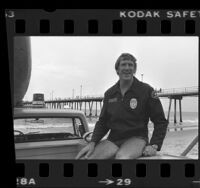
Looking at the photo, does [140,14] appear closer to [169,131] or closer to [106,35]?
[106,35]

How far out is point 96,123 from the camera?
195 inches

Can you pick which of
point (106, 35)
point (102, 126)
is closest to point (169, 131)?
point (102, 126)

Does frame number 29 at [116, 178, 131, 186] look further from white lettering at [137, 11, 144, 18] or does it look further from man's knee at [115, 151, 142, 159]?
white lettering at [137, 11, 144, 18]

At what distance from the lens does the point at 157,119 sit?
4965 mm

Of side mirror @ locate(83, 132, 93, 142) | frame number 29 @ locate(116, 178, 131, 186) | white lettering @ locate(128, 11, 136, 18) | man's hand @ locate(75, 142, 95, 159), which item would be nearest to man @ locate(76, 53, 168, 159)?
man's hand @ locate(75, 142, 95, 159)

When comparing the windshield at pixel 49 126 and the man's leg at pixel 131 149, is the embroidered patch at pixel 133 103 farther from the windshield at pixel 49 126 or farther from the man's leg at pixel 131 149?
the windshield at pixel 49 126

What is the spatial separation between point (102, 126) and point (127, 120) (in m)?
0.34

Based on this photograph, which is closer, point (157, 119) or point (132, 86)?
point (132, 86)

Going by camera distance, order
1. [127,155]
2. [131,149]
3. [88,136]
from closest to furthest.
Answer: [127,155] → [131,149] → [88,136]

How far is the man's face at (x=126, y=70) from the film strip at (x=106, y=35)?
0.36m

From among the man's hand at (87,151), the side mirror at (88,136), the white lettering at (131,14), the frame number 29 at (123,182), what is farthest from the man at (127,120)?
the white lettering at (131,14)

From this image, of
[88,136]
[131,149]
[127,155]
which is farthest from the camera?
[88,136]

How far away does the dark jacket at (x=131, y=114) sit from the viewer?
4.88 m

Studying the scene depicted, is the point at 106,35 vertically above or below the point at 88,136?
above
